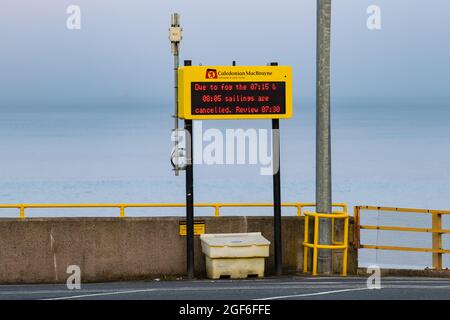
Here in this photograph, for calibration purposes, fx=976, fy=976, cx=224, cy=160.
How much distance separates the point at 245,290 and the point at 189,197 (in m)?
3.15

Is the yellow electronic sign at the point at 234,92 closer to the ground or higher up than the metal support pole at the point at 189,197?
higher up

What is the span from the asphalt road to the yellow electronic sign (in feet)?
11.2

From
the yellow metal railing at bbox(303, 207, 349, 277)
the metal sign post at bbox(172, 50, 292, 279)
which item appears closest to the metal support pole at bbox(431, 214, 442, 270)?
the yellow metal railing at bbox(303, 207, 349, 277)

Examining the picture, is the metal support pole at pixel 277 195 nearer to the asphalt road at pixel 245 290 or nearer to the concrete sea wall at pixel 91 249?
the asphalt road at pixel 245 290

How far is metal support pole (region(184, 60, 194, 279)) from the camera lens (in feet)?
65.0

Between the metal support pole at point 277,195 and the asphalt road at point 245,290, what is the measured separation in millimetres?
413

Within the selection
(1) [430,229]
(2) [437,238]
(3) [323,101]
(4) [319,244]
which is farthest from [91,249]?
(2) [437,238]

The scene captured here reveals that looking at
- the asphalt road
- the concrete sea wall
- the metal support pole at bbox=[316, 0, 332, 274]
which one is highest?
the metal support pole at bbox=[316, 0, 332, 274]

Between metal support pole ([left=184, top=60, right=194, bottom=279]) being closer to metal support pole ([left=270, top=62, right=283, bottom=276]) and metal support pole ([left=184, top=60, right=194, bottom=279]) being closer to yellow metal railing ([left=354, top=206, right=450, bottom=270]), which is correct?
metal support pole ([left=270, top=62, right=283, bottom=276])

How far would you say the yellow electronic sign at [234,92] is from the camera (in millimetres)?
19734

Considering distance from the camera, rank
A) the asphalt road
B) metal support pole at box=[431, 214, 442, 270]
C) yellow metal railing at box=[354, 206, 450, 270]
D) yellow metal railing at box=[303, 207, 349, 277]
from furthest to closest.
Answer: yellow metal railing at box=[303, 207, 349, 277] < metal support pole at box=[431, 214, 442, 270] < yellow metal railing at box=[354, 206, 450, 270] < the asphalt road

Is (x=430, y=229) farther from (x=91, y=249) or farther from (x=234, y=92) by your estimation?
(x=91, y=249)

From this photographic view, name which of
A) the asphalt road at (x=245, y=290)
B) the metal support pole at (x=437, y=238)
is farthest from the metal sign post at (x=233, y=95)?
the metal support pole at (x=437, y=238)

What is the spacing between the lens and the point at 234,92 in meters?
19.9
